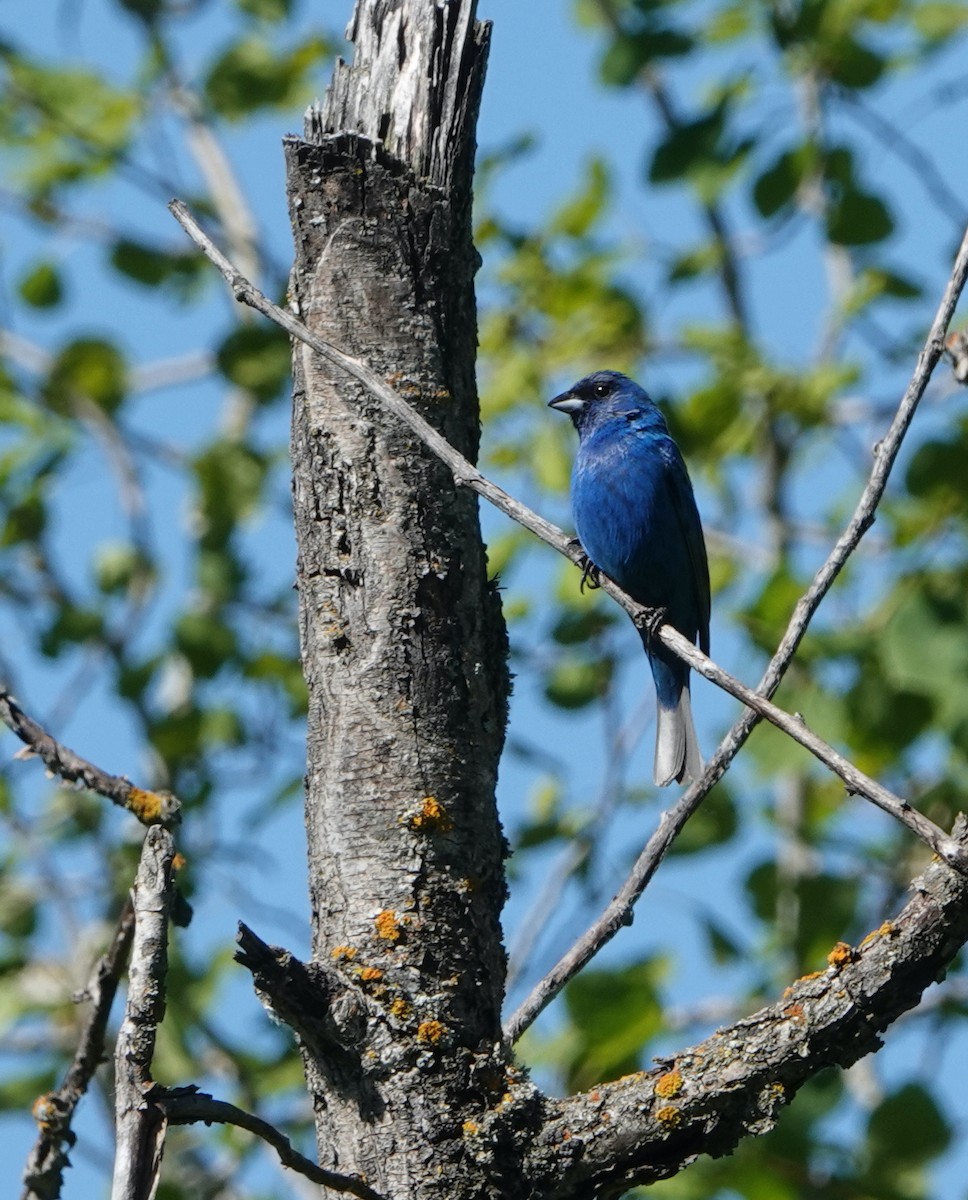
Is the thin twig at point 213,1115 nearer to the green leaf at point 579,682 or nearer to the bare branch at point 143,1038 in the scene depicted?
the bare branch at point 143,1038

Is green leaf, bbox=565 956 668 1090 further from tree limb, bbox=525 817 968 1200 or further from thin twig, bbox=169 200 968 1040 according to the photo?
tree limb, bbox=525 817 968 1200

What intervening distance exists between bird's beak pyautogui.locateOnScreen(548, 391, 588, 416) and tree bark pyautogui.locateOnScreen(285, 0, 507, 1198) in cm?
304

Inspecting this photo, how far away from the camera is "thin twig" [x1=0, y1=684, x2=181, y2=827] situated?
307 centimetres

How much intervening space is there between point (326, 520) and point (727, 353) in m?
4.01

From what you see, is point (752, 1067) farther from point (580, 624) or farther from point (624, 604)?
point (580, 624)

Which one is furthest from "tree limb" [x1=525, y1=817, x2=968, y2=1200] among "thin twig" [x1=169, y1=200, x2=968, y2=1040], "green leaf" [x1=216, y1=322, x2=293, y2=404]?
"green leaf" [x1=216, y1=322, x2=293, y2=404]

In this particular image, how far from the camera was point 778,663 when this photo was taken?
2.72 metres

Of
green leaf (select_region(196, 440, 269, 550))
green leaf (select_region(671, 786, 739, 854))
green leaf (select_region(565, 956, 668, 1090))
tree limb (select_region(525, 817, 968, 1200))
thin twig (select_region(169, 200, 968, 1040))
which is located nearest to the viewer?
tree limb (select_region(525, 817, 968, 1200))

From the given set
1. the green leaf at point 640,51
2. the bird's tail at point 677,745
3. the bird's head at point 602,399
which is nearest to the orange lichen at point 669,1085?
the bird's tail at point 677,745

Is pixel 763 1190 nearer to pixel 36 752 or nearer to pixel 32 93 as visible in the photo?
pixel 36 752

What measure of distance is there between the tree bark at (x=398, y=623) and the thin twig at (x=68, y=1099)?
0.46 meters

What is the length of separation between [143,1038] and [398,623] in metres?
0.92

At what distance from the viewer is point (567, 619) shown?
Answer: 6625 millimetres

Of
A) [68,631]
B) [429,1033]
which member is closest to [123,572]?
[68,631]
